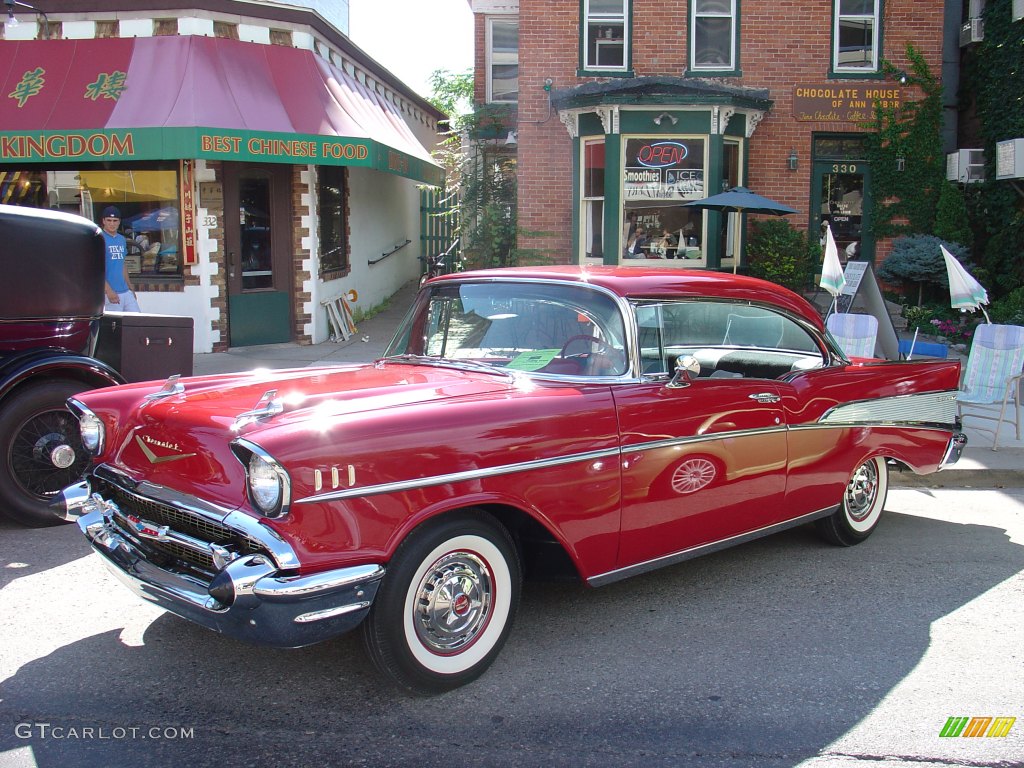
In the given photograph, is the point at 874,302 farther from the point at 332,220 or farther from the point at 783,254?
the point at 332,220

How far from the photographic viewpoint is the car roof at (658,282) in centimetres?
Answer: 435

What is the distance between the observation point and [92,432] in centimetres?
398

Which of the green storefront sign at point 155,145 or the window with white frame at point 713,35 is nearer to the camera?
the green storefront sign at point 155,145

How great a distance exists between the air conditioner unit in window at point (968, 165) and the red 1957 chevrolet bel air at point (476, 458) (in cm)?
1052

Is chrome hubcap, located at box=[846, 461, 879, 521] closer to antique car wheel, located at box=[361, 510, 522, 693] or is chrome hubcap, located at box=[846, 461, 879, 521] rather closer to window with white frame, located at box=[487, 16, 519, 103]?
antique car wheel, located at box=[361, 510, 522, 693]

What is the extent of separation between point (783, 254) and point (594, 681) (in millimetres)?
11512

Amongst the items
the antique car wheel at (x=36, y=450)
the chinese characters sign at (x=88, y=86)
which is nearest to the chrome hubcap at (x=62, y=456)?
the antique car wheel at (x=36, y=450)

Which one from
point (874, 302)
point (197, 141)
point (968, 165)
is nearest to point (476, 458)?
point (874, 302)

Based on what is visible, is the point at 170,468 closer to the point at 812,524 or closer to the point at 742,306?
the point at 742,306

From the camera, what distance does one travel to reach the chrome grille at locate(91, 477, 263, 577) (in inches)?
130

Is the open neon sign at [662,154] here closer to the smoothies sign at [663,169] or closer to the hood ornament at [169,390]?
the smoothies sign at [663,169]

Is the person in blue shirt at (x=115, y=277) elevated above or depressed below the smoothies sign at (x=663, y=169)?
below

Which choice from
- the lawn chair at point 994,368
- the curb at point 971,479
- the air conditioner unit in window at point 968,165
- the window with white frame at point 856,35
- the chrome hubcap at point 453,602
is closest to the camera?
the chrome hubcap at point 453,602

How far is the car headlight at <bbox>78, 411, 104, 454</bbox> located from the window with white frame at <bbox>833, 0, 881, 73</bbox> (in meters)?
13.5
